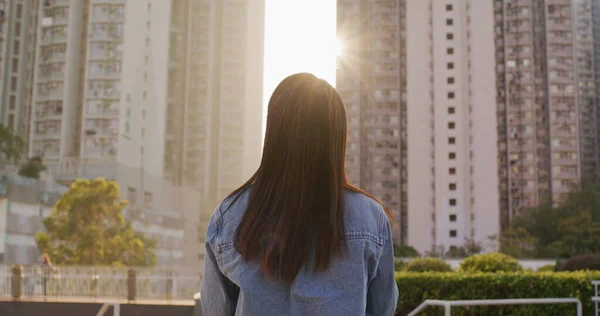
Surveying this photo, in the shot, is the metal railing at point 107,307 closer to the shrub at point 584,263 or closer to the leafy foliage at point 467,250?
the shrub at point 584,263

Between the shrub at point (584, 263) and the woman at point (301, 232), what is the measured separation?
12.9m

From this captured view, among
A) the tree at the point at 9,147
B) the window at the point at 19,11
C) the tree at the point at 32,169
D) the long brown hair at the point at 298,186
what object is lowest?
the long brown hair at the point at 298,186

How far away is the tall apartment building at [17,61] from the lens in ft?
170

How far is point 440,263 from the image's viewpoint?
1389 cm

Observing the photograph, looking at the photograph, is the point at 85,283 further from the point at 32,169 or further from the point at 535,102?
the point at 535,102

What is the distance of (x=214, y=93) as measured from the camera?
59219 millimetres

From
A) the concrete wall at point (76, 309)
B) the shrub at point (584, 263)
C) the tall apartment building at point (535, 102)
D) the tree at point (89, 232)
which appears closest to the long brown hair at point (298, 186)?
the concrete wall at point (76, 309)

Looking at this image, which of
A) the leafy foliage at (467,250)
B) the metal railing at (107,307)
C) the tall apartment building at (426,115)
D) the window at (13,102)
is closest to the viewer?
the metal railing at (107,307)

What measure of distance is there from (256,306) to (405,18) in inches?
2480

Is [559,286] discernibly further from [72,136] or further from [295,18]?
[72,136]

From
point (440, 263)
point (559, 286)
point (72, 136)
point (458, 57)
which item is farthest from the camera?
point (458, 57)

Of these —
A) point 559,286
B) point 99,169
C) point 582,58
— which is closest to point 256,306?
point 559,286

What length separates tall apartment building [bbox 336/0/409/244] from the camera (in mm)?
61656

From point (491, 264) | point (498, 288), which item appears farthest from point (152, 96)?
point (498, 288)
